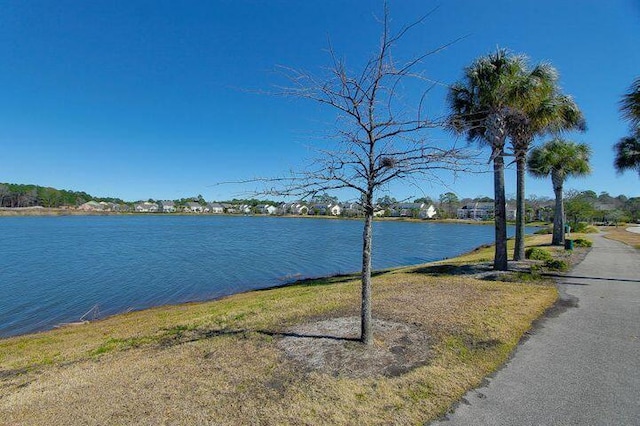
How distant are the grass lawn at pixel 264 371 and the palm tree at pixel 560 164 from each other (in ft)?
55.6

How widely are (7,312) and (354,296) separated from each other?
14609 millimetres

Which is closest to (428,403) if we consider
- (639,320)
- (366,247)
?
(366,247)

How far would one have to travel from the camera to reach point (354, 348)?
5.40 meters

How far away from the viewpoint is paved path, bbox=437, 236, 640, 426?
11.9ft

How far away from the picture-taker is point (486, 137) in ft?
43.2

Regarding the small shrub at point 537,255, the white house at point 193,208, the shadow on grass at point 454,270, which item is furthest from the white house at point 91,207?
the small shrub at point 537,255

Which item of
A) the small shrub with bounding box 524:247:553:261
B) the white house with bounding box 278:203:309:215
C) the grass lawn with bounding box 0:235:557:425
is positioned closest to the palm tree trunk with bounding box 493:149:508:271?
the small shrub with bounding box 524:247:553:261

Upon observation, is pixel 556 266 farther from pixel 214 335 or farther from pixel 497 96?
pixel 214 335

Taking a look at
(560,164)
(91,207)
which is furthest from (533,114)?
(91,207)

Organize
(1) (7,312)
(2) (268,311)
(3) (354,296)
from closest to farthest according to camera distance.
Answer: (2) (268,311)
(3) (354,296)
(1) (7,312)

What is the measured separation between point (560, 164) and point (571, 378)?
2168 cm

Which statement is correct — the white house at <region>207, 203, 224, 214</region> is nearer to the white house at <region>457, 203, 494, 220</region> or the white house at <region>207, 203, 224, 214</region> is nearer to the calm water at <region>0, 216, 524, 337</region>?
the white house at <region>457, 203, 494, 220</region>

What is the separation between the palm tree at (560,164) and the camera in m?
21.4

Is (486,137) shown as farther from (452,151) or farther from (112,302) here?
(112,302)
